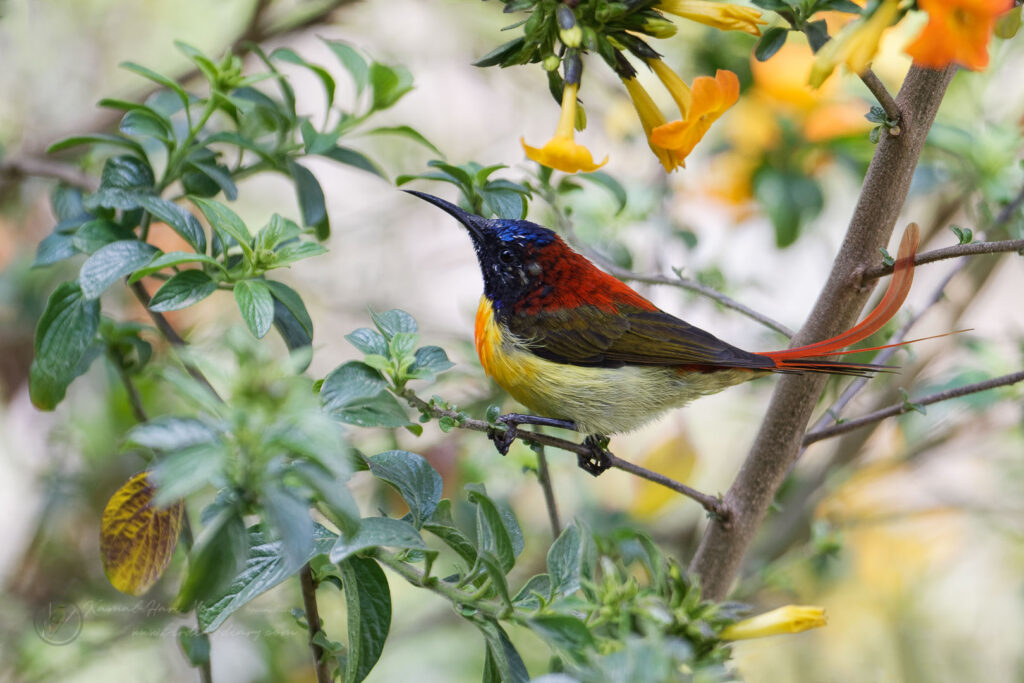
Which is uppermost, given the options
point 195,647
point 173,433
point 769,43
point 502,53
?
point 769,43

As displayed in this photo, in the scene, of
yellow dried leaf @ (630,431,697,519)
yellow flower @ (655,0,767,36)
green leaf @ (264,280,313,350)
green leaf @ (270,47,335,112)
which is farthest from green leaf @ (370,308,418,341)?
yellow dried leaf @ (630,431,697,519)

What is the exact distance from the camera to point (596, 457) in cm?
176

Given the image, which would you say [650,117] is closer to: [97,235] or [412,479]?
[412,479]

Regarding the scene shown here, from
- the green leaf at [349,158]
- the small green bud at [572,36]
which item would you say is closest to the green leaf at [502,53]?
the small green bud at [572,36]

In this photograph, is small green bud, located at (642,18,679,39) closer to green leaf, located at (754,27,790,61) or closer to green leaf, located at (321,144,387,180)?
green leaf, located at (754,27,790,61)

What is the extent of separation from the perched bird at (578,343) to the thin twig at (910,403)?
273 mm

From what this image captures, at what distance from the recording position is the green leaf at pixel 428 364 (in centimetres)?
135

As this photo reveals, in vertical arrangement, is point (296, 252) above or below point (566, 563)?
above

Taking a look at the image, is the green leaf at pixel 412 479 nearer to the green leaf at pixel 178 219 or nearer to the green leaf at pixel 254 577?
the green leaf at pixel 254 577

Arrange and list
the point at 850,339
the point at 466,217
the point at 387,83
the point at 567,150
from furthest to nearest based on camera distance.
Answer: the point at 466,217 < the point at 387,83 < the point at 850,339 < the point at 567,150

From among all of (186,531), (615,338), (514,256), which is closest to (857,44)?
(615,338)

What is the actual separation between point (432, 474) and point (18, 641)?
5.00ft

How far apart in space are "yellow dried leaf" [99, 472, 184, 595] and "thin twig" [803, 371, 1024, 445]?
3.70 ft

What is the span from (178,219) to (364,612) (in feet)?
2.43
